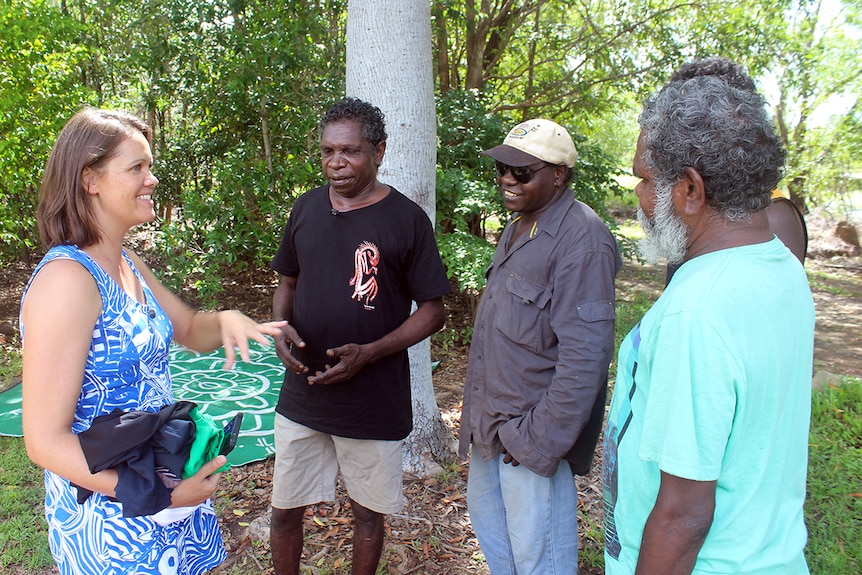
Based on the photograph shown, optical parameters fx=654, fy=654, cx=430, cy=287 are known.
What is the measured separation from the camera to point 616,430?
1.72 m

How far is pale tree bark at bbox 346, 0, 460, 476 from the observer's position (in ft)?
12.1

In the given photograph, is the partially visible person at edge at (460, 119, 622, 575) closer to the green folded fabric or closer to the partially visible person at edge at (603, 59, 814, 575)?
the partially visible person at edge at (603, 59, 814, 575)

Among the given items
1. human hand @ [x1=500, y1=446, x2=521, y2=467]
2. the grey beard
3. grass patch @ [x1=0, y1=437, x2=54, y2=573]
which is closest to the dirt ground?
grass patch @ [x1=0, y1=437, x2=54, y2=573]

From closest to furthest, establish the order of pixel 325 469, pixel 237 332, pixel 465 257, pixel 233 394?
pixel 237 332 < pixel 325 469 < pixel 233 394 < pixel 465 257

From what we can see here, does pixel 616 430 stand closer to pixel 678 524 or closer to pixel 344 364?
pixel 678 524

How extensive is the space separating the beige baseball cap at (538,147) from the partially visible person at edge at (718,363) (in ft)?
3.02

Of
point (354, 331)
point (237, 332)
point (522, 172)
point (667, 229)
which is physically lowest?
point (354, 331)

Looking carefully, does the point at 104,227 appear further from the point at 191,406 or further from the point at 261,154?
the point at 261,154

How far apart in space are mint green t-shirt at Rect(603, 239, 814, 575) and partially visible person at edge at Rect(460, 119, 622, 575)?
75cm

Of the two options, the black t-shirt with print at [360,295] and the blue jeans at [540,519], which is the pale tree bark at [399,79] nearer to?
the black t-shirt with print at [360,295]

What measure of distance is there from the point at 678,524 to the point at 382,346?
148 centimetres

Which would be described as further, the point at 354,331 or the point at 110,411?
→ the point at 354,331

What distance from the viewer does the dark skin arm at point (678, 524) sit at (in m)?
1.45

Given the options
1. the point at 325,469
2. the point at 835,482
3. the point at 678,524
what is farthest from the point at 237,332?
the point at 835,482
